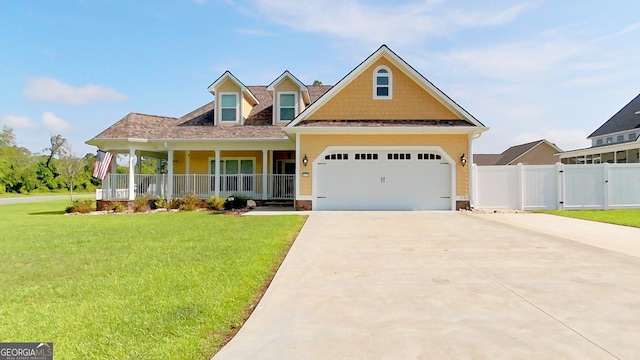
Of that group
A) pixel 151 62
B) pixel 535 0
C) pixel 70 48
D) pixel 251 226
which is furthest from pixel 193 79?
pixel 535 0

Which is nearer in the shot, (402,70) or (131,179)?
(402,70)

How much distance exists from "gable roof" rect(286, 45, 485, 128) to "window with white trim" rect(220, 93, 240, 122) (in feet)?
17.7

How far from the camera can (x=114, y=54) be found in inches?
698

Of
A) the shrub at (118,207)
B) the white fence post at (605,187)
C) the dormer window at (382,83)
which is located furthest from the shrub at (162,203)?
the white fence post at (605,187)

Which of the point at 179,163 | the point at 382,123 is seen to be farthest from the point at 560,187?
the point at 179,163

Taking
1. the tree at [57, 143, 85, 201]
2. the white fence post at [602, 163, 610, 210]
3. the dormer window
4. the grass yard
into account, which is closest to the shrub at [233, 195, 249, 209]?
the dormer window

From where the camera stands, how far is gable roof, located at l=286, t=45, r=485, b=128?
15.5 metres

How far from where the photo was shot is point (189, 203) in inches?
661

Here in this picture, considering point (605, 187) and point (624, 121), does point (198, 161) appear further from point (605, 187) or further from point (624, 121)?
point (624, 121)

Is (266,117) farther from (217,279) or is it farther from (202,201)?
(217,279)

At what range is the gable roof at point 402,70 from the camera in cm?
1545

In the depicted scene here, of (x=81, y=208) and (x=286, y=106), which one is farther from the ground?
(x=286, y=106)

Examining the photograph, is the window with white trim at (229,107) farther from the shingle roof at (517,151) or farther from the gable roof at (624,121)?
the shingle roof at (517,151)

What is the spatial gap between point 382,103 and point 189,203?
10.5 meters
